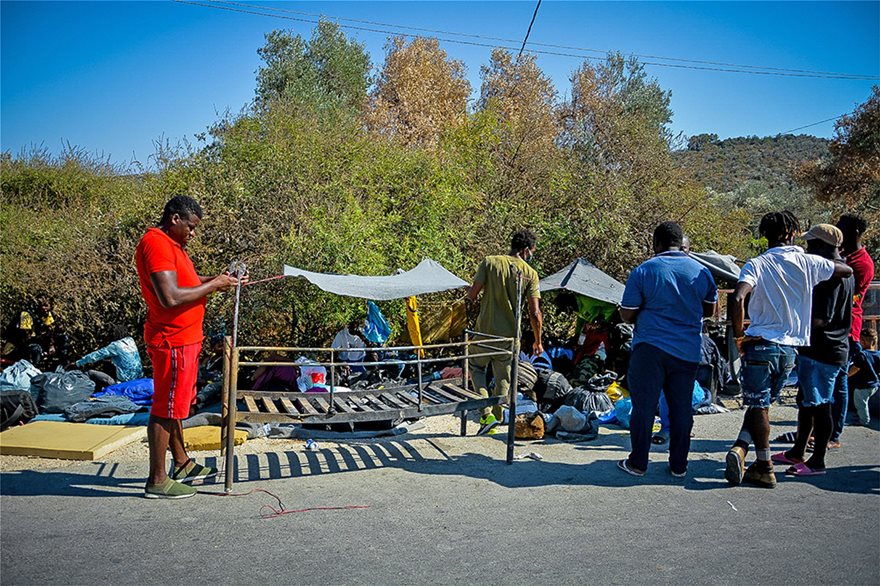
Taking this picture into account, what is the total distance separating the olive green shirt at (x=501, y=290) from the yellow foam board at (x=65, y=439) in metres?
3.41

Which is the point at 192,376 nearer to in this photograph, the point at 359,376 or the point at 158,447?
the point at 158,447

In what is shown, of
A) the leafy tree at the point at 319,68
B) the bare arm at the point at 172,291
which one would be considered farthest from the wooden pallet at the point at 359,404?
the leafy tree at the point at 319,68

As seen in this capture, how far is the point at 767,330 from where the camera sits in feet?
16.8

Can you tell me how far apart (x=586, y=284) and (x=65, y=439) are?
6578mm

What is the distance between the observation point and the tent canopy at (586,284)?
9.51m

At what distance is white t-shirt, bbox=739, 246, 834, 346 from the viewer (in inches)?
201

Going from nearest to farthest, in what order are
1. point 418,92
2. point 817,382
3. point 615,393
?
1. point 817,382
2. point 615,393
3. point 418,92

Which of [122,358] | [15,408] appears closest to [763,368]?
[15,408]

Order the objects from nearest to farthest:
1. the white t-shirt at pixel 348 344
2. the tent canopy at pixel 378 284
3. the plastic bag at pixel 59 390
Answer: the tent canopy at pixel 378 284 → the plastic bag at pixel 59 390 → the white t-shirt at pixel 348 344

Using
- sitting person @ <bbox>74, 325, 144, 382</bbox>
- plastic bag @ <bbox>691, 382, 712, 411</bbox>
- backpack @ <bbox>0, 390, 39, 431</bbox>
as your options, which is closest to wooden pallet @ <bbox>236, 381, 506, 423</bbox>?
backpack @ <bbox>0, 390, 39, 431</bbox>

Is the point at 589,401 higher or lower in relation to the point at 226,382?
lower

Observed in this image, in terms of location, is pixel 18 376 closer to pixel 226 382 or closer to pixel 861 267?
pixel 226 382

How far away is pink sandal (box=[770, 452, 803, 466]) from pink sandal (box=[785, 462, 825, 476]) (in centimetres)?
13

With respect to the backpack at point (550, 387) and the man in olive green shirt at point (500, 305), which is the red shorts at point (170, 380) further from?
the backpack at point (550, 387)
